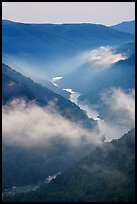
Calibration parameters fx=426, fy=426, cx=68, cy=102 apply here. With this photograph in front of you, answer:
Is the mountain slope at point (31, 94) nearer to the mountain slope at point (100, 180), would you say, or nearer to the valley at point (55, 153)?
the valley at point (55, 153)

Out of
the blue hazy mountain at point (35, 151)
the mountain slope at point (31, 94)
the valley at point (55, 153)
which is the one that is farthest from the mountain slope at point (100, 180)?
the mountain slope at point (31, 94)

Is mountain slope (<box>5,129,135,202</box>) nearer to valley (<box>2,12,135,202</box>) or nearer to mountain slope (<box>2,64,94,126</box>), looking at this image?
valley (<box>2,12,135,202</box>)

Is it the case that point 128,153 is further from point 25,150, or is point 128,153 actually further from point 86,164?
point 25,150

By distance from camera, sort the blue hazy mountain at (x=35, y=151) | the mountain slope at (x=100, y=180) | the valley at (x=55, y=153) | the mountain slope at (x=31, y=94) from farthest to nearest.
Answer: the mountain slope at (x=31, y=94) → the blue hazy mountain at (x=35, y=151) → the valley at (x=55, y=153) → the mountain slope at (x=100, y=180)

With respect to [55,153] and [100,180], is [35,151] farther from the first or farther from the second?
[100,180]

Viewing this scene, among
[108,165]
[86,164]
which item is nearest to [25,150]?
[86,164]

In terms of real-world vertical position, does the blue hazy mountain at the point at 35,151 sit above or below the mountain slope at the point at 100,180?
above

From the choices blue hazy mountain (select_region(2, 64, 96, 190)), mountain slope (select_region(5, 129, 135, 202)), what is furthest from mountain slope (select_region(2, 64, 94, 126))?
mountain slope (select_region(5, 129, 135, 202))

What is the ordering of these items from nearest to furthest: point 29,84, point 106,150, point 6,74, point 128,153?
point 128,153 → point 106,150 → point 6,74 → point 29,84
